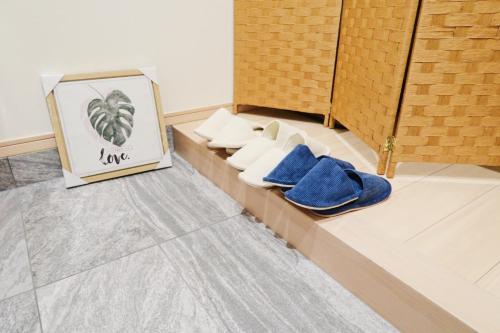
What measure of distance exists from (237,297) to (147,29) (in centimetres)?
99

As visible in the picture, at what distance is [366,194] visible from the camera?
0.83 meters

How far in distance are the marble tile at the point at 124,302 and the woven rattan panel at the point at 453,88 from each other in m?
0.68

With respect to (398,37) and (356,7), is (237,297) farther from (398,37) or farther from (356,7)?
(356,7)

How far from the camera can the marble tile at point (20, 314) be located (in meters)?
0.66

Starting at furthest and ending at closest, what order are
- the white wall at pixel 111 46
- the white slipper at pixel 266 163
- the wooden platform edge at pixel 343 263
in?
the white wall at pixel 111 46
the white slipper at pixel 266 163
the wooden platform edge at pixel 343 263

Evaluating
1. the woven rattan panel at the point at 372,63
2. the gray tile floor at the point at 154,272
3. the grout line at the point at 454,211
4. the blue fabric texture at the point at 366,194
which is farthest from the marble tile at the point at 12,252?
the woven rattan panel at the point at 372,63

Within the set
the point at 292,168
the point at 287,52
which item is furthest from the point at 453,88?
the point at 287,52

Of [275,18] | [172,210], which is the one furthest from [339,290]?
[275,18]

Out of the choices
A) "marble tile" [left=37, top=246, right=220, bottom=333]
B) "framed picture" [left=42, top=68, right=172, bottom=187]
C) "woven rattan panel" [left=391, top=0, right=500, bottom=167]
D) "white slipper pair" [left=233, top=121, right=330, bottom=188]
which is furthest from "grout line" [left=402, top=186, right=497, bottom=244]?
"framed picture" [left=42, top=68, right=172, bottom=187]

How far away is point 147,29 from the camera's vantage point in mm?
1239

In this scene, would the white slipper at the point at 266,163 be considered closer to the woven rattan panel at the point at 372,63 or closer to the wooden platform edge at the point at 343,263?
the wooden platform edge at the point at 343,263

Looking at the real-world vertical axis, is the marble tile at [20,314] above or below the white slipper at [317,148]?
below

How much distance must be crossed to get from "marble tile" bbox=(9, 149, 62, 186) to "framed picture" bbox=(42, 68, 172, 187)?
0.08 m

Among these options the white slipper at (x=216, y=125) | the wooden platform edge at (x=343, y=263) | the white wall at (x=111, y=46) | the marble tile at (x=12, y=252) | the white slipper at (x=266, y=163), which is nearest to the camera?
the wooden platform edge at (x=343, y=263)
